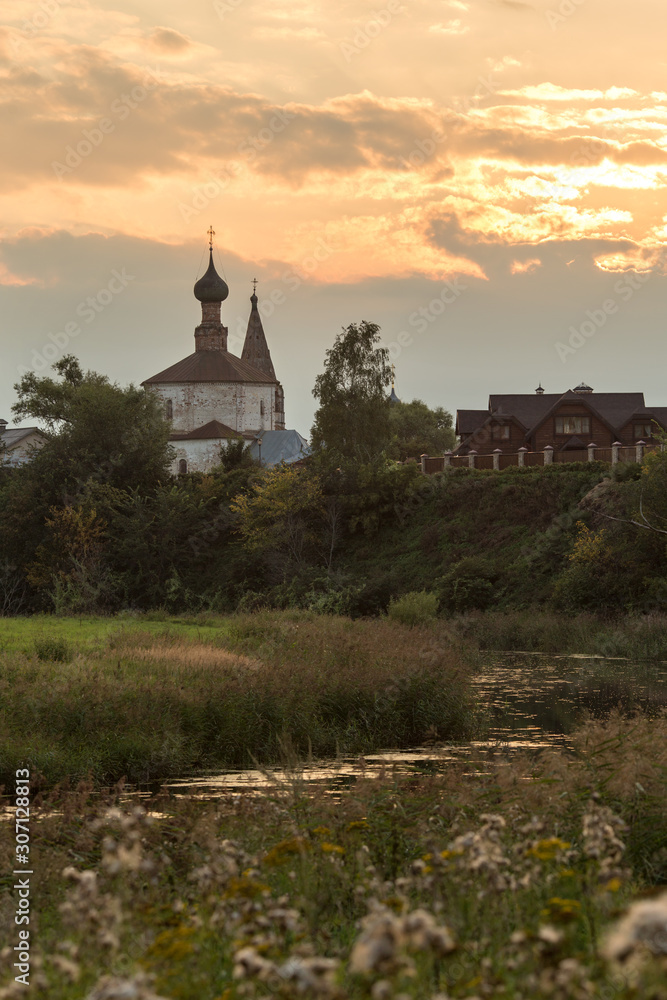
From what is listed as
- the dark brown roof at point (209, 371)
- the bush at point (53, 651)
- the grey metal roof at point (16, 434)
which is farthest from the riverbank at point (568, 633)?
the grey metal roof at point (16, 434)

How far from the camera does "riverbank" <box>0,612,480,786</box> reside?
51.7 feet

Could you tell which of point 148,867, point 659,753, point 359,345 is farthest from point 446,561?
point 148,867

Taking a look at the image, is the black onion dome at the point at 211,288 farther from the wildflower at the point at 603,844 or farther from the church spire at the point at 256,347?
the wildflower at the point at 603,844

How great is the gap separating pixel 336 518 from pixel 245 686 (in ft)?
105

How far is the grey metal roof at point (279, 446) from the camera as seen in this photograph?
248 ft

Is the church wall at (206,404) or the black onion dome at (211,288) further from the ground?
the black onion dome at (211,288)

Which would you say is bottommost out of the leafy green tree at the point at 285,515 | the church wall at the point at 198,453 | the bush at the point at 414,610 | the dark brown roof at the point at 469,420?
the bush at the point at 414,610

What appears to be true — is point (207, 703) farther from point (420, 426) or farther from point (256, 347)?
point (256, 347)

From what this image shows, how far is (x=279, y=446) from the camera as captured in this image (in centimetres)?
7700

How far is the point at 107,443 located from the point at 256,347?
53.5 meters

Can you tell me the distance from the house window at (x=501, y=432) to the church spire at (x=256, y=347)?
132 feet

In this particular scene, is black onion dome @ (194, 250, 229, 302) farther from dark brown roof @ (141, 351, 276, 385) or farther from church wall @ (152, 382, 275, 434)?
church wall @ (152, 382, 275, 434)

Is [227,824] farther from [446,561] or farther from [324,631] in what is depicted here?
[446,561]

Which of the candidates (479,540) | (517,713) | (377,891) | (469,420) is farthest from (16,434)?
(377,891)
